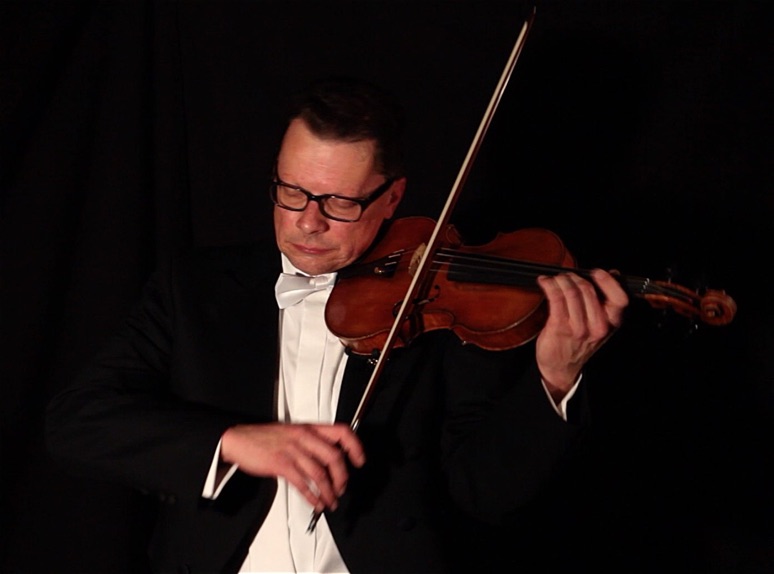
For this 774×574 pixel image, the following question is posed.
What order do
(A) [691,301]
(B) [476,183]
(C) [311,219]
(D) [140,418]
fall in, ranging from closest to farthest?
(A) [691,301] → (D) [140,418] → (C) [311,219] → (B) [476,183]

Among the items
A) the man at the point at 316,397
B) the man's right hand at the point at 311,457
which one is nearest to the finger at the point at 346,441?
the man's right hand at the point at 311,457

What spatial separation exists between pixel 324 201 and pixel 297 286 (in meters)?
0.17

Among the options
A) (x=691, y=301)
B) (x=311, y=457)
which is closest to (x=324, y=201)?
(x=311, y=457)

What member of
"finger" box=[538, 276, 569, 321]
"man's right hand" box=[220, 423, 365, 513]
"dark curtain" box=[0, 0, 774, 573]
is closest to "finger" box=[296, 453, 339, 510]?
"man's right hand" box=[220, 423, 365, 513]

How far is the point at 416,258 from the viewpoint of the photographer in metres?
1.78

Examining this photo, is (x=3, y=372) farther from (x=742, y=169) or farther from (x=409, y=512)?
(x=742, y=169)

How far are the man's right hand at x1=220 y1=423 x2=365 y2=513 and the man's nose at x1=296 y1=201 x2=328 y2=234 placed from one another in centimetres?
39

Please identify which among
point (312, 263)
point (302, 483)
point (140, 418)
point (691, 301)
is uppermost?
point (691, 301)

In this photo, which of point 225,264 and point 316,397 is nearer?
point 316,397

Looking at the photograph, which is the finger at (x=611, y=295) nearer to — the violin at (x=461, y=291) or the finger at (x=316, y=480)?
the violin at (x=461, y=291)

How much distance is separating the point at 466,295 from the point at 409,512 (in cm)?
39

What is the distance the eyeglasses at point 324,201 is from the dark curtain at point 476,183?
686mm

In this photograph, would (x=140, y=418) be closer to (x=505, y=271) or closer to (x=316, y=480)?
(x=316, y=480)

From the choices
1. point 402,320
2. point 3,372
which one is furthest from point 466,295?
point 3,372
